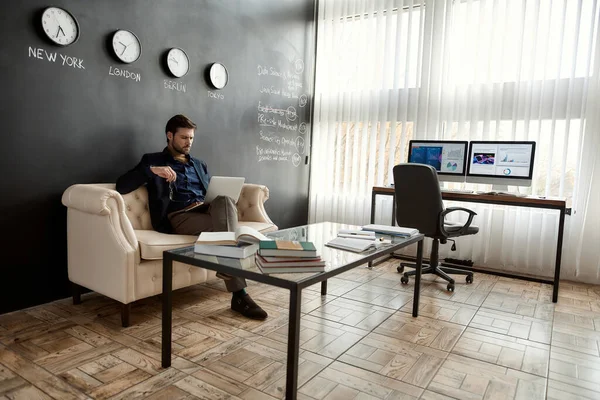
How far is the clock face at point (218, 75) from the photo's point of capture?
11.4ft

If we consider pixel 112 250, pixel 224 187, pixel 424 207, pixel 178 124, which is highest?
pixel 178 124

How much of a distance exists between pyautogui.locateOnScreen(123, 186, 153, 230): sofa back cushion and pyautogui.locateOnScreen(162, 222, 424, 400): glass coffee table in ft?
3.44

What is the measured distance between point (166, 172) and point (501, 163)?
8.71 ft

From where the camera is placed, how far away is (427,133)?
410cm

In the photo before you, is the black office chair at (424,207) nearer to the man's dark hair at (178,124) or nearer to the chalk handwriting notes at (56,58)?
the man's dark hair at (178,124)

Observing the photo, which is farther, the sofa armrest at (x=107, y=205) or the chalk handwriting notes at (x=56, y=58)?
the chalk handwriting notes at (x=56, y=58)

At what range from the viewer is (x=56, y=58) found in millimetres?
2467

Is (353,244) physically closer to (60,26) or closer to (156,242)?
(156,242)

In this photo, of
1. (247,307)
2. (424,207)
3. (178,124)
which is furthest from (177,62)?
(424,207)

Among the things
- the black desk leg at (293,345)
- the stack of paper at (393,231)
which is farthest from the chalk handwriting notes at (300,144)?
the black desk leg at (293,345)

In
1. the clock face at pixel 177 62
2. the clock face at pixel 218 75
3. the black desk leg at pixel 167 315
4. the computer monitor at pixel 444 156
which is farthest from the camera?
the computer monitor at pixel 444 156

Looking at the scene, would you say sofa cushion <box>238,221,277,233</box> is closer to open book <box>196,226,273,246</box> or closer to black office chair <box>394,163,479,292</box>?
black office chair <box>394,163,479,292</box>

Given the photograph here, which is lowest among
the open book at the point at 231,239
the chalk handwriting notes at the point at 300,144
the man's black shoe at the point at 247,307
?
the man's black shoe at the point at 247,307

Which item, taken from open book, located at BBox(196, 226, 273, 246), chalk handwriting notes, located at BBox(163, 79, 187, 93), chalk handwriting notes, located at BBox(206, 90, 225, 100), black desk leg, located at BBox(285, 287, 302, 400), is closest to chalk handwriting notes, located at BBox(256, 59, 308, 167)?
chalk handwriting notes, located at BBox(206, 90, 225, 100)
